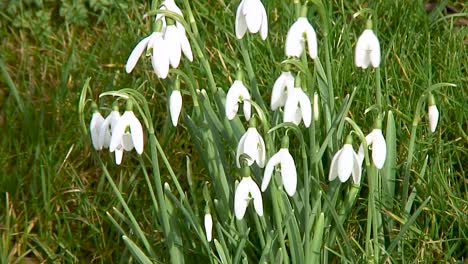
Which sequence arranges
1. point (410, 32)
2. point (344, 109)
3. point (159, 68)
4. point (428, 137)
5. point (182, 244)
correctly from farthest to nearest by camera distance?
point (410, 32), point (428, 137), point (182, 244), point (344, 109), point (159, 68)

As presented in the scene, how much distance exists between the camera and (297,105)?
2.08 metres

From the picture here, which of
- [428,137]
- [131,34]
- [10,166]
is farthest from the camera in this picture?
[131,34]

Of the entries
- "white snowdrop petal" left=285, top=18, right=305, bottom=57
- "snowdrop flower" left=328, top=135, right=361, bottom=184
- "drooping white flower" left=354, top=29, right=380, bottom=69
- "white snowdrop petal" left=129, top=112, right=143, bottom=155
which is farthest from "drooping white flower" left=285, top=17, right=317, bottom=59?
"white snowdrop petal" left=129, top=112, right=143, bottom=155

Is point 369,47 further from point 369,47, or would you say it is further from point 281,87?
point 281,87

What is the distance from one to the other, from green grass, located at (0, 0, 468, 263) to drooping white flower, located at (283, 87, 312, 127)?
314 millimetres

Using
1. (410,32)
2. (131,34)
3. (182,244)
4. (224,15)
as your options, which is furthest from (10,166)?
(410,32)

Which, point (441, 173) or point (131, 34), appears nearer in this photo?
point (441, 173)

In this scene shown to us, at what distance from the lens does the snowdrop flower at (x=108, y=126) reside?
2.16 metres

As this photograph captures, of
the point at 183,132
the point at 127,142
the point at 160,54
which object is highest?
the point at 160,54

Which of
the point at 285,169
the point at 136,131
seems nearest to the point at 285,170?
the point at 285,169

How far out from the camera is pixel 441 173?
8.71ft

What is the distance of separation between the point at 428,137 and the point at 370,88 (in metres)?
0.22

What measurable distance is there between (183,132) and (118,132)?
1.22m

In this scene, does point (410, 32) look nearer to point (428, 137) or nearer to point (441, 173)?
point (428, 137)
